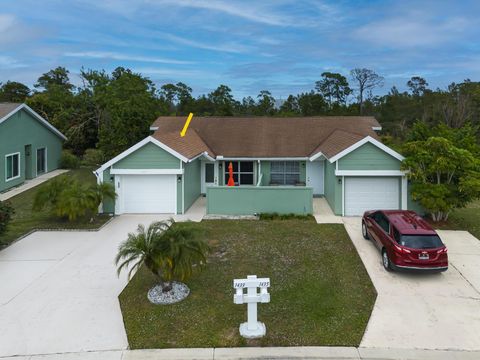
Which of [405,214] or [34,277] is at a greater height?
[405,214]

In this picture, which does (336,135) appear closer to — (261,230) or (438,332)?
(261,230)

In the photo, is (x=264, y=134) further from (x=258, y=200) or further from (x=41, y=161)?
(x=41, y=161)

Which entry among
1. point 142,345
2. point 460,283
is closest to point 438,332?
point 460,283

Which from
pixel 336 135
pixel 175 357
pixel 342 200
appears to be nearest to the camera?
pixel 175 357

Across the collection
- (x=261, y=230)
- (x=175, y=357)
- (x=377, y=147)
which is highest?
(x=377, y=147)

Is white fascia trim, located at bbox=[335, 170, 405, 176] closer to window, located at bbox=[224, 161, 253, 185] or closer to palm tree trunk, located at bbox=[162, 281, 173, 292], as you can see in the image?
window, located at bbox=[224, 161, 253, 185]

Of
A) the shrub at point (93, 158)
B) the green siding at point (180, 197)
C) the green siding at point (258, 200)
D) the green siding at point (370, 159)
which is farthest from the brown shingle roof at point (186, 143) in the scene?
the shrub at point (93, 158)

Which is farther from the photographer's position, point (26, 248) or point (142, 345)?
point (26, 248)
